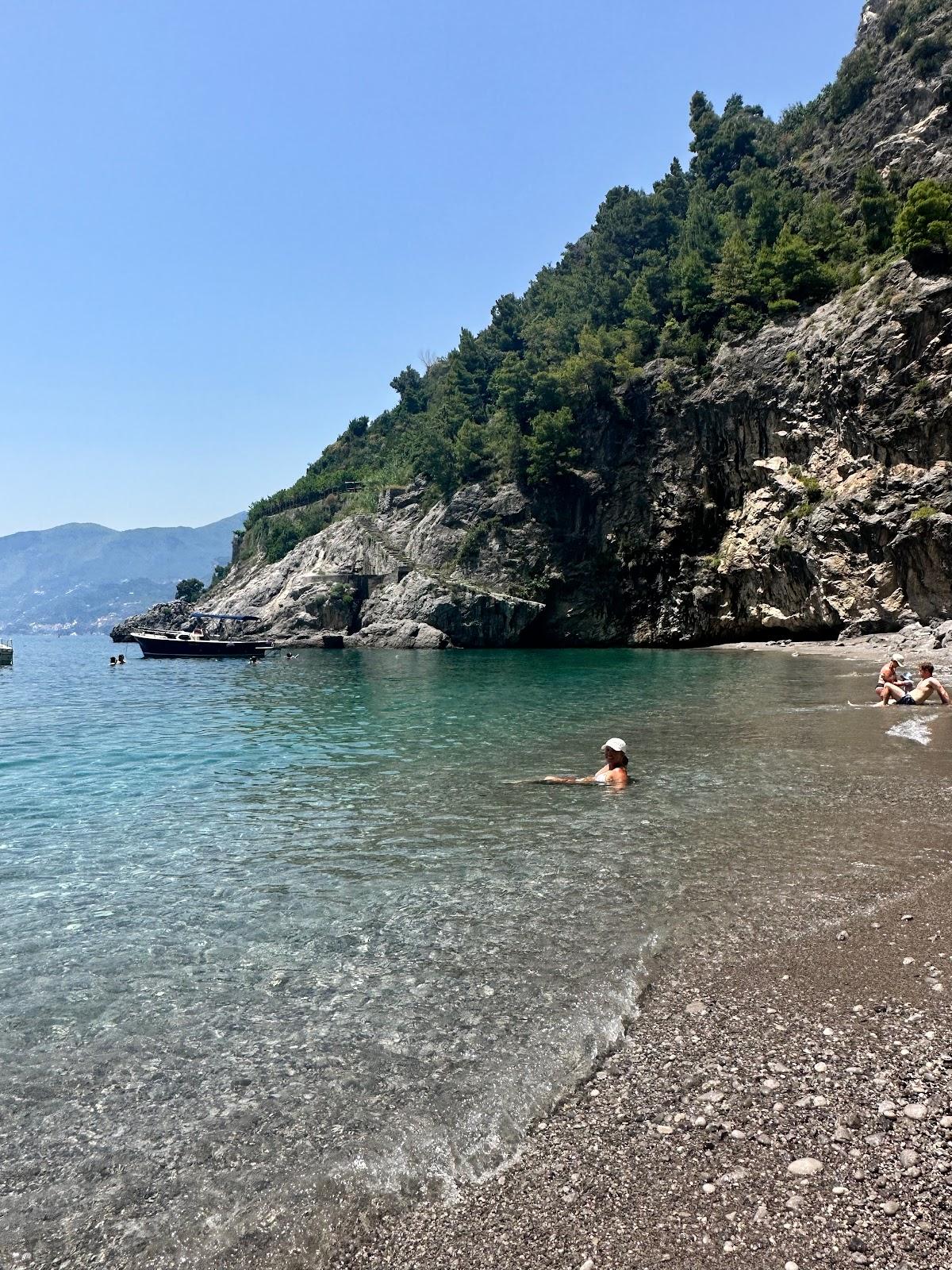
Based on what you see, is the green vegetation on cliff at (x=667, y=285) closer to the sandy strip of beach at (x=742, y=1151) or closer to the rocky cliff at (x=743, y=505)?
the rocky cliff at (x=743, y=505)

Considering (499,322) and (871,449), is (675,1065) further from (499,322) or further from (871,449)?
(499,322)

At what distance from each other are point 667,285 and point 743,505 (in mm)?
35364

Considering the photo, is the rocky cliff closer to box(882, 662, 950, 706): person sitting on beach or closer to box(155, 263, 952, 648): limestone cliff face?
box(155, 263, 952, 648): limestone cliff face

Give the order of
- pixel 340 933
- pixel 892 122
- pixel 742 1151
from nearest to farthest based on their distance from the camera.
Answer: pixel 742 1151, pixel 340 933, pixel 892 122

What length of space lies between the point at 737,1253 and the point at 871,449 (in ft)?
196

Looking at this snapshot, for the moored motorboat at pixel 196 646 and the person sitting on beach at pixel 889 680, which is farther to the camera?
the moored motorboat at pixel 196 646

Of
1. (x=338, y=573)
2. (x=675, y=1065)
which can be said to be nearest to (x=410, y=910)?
(x=675, y=1065)

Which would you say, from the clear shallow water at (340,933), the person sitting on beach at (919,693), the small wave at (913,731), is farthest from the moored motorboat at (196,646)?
the small wave at (913,731)

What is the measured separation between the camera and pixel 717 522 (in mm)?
67812

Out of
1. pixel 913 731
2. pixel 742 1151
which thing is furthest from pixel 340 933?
pixel 913 731

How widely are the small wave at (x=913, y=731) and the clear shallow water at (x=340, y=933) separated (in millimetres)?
295

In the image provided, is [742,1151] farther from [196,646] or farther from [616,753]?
[196,646]

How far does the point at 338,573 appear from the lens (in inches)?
3465

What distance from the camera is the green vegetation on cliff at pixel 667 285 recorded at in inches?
2613
